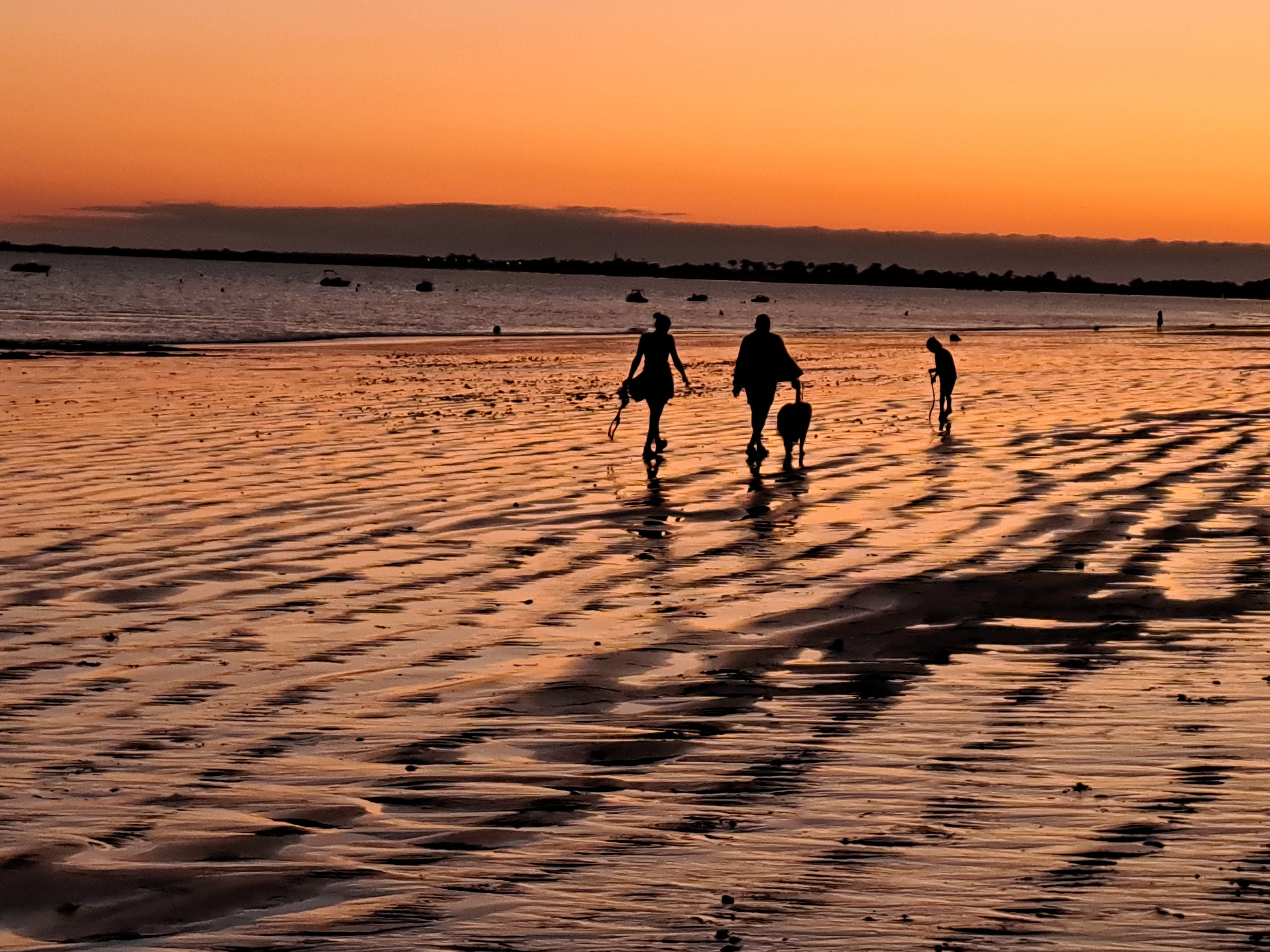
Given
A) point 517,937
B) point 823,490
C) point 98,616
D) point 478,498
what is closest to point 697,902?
point 517,937

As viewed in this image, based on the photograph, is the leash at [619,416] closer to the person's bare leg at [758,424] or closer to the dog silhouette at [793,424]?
the person's bare leg at [758,424]

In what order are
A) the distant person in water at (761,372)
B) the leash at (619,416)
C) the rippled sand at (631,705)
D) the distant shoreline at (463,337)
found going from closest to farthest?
the rippled sand at (631,705) → the distant person in water at (761,372) → the leash at (619,416) → the distant shoreline at (463,337)

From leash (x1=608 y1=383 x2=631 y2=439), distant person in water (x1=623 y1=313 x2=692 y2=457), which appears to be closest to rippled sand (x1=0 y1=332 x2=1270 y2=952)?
distant person in water (x1=623 y1=313 x2=692 y2=457)

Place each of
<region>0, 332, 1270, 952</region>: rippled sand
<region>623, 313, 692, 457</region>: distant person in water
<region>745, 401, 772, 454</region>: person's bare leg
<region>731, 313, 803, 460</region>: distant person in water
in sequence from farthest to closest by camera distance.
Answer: <region>623, 313, 692, 457</region>: distant person in water → <region>731, 313, 803, 460</region>: distant person in water → <region>745, 401, 772, 454</region>: person's bare leg → <region>0, 332, 1270, 952</region>: rippled sand

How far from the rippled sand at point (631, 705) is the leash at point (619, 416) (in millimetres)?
1580

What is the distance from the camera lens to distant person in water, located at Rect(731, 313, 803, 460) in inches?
778

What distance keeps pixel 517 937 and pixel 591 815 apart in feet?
4.20

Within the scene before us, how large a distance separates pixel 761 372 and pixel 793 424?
830mm

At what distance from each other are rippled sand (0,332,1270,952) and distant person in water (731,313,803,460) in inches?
36.1

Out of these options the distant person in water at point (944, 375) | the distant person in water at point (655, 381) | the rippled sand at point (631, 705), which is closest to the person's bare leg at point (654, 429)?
the distant person in water at point (655, 381)

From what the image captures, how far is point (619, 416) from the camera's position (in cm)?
2367

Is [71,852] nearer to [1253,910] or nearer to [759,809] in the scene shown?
[759,809]

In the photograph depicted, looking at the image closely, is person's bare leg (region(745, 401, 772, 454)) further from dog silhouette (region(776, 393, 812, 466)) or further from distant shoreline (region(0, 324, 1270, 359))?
distant shoreline (region(0, 324, 1270, 359))

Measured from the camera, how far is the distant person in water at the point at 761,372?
19766 millimetres
